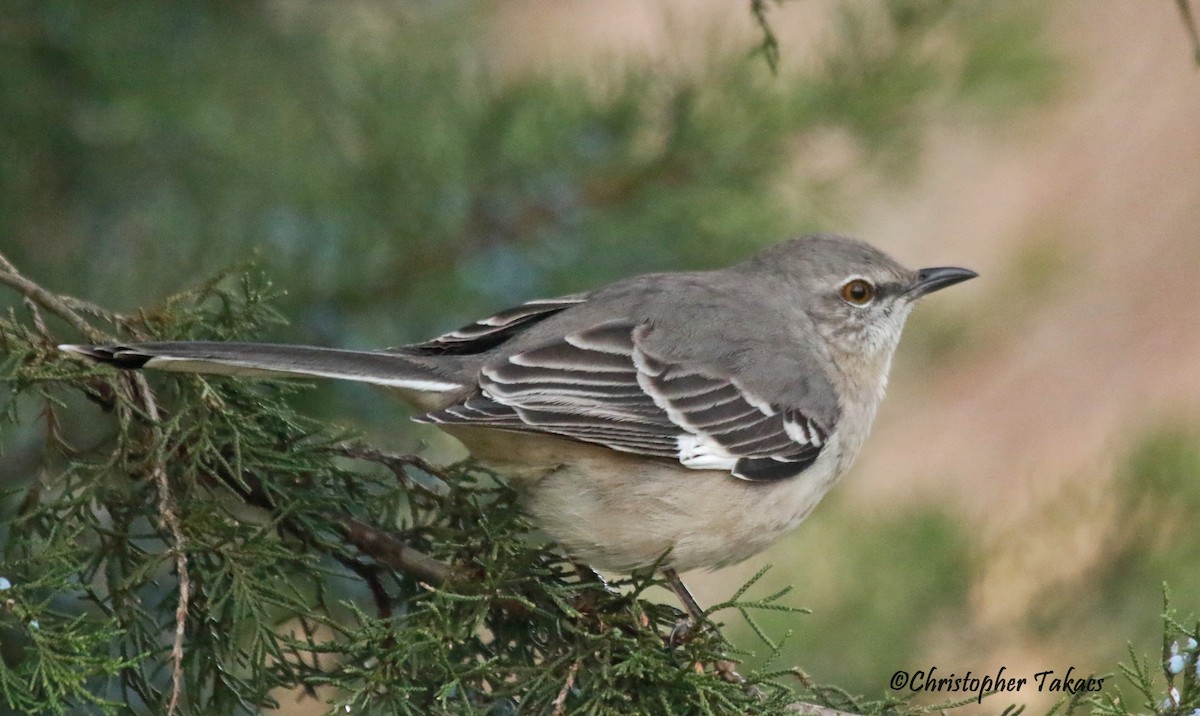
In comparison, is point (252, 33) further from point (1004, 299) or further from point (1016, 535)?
point (1004, 299)

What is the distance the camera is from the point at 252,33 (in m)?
5.53

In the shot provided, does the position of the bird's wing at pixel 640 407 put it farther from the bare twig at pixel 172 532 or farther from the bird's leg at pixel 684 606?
the bare twig at pixel 172 532

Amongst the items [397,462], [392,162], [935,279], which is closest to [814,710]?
[397,462]

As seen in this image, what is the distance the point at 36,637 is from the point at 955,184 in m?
10.2

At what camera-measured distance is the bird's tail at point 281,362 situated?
2.89 meters

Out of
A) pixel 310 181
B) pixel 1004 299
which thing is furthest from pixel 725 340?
pixel 1004 299

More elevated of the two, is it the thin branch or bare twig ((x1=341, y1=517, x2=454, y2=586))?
the thin branch

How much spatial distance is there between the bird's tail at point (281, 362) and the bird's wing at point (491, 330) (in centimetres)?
22

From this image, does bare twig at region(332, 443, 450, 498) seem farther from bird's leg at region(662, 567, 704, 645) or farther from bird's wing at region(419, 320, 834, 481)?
bird's leg at region(662, 567, 704, 645)

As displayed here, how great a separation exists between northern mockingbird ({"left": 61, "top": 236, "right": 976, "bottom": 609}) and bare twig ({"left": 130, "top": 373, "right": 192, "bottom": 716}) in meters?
0.22

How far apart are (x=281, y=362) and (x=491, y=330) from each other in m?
1.05

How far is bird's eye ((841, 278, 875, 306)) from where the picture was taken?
4.88 meters

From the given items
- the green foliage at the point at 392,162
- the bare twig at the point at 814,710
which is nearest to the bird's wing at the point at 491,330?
the green foliage at the point at 392,162

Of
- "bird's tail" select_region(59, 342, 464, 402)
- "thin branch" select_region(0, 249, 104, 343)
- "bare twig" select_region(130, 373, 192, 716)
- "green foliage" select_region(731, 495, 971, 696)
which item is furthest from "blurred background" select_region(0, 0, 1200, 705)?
"thin branch" select_region(0, 249, 104, 343)
